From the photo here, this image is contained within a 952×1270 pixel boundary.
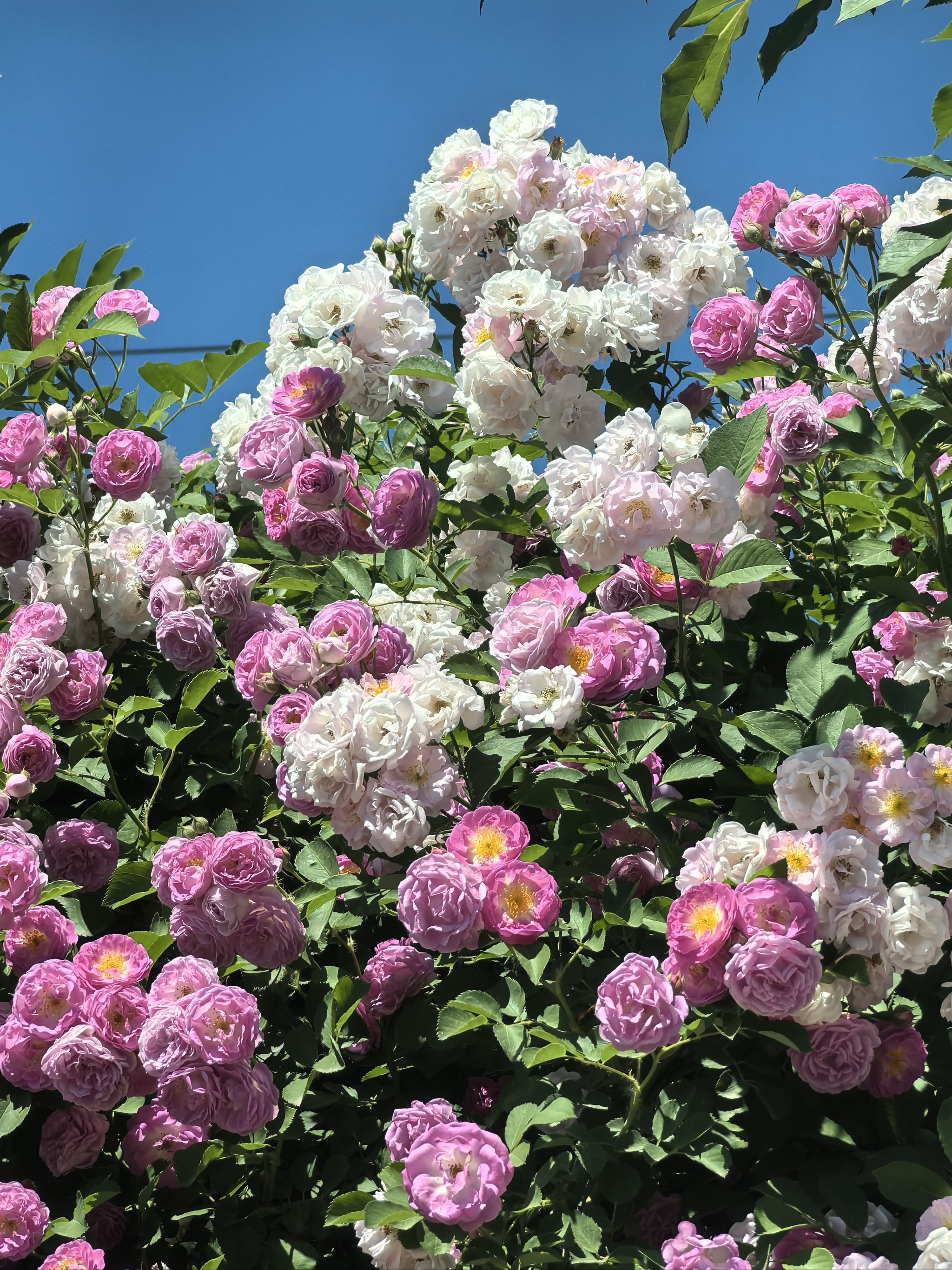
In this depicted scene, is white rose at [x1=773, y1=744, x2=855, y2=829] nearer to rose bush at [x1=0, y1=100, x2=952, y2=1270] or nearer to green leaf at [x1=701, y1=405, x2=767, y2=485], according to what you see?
rose bush at [x1=0, y1=100, x2=952, y2=1270]

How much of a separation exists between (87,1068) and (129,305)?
162 centimetres

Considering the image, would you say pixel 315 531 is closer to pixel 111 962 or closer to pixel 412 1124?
pixel 111 962

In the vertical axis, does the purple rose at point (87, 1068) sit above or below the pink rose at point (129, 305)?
below

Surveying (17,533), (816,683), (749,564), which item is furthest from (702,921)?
(17,533)

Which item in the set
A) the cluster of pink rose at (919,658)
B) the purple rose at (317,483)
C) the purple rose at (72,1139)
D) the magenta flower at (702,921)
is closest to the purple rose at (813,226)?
the cluster of pink rose at (919,658)

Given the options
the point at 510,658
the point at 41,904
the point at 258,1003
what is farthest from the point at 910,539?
the point at 41,904

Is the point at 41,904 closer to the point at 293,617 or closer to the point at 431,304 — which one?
the point at 293,617

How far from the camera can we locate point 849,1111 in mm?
1552

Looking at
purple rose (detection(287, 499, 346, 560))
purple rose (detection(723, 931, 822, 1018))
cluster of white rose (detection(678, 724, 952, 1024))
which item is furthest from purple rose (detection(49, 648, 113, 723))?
purple rose (detection(723, 931, 822, 1018))

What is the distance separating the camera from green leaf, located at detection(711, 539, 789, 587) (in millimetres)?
1592

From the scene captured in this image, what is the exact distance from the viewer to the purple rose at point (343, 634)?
64.7 inches

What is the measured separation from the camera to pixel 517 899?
1.49 m

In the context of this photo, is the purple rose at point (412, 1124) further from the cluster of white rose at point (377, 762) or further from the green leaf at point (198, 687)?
the green leaf at point (198, 687)

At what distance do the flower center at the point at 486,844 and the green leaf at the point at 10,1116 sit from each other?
0.84 m
